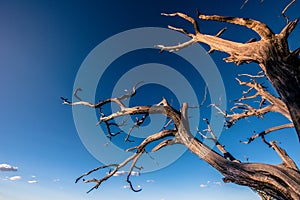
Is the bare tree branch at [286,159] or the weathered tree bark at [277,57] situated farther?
the bare tree branch at [286,159]

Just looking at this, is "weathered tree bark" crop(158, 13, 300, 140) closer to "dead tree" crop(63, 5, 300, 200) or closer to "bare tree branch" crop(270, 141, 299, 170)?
"dead tree" crop(63, 5, 300, 200)

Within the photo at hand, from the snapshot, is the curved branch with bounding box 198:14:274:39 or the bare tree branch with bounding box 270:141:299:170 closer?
the curved branch with bounding box 198:14:274:39

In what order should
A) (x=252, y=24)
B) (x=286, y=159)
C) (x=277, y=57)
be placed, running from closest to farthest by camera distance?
(x=277, y=57) → (x=252, y=24) → (x=286, y=159)

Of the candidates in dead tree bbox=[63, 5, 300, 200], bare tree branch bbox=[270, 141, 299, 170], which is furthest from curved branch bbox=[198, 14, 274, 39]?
bare tree branch bbox=[270, 141, 299, 170]

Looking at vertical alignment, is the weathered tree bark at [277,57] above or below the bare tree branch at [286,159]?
above

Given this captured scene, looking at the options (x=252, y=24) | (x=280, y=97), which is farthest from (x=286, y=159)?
(x=252, y=24)

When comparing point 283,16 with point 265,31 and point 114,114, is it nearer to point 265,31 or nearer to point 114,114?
point 265,31

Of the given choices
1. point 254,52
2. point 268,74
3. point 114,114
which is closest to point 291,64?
point 268,74

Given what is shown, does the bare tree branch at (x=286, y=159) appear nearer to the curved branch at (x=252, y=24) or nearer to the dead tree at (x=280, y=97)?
the dead tree at (x=280, y=97)

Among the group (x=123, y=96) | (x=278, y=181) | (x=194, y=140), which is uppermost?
(x=123, y=96)

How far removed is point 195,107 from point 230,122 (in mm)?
4078

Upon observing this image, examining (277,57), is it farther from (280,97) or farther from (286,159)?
(286,159)

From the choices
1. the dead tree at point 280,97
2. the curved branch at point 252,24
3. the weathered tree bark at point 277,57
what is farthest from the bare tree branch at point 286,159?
the curved branch at point 252,24

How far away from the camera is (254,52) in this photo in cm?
409
